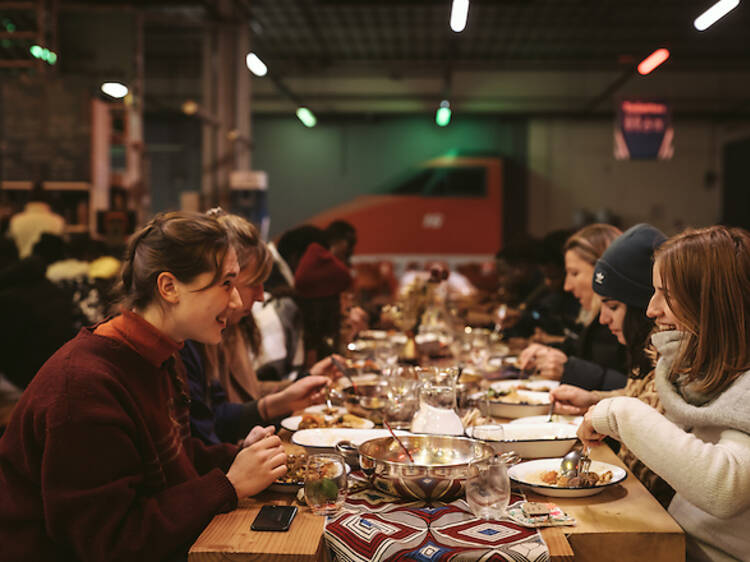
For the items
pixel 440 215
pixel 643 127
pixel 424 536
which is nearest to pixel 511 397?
pixel 424 536

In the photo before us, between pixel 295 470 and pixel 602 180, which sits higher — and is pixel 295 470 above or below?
below

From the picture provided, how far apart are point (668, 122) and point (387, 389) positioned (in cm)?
955

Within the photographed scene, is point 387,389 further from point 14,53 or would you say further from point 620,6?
point 14,53

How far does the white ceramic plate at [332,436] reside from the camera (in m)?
2.20

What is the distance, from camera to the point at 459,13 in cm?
524

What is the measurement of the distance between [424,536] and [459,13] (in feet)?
14.6

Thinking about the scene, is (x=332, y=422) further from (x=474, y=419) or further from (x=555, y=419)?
(x=555, y=419)

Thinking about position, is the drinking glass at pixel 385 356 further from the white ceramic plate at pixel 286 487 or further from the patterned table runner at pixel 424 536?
the patterned table runner at pixel 424 536

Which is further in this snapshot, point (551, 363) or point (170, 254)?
point (551, 363)

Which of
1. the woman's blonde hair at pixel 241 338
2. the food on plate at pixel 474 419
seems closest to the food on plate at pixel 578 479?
the food on plate at pixel 474 419

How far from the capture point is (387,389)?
2814mm

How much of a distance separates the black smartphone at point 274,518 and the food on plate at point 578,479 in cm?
66

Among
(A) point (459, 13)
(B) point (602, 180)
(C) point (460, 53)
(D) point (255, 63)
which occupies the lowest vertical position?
(A) point (459, 13)

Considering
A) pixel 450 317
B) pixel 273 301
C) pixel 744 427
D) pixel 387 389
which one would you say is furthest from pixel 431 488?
pixel 450 317
